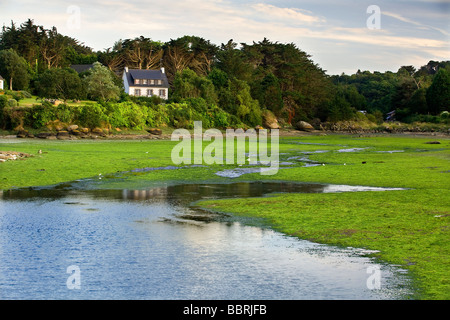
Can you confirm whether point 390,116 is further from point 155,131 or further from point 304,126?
point 155,131

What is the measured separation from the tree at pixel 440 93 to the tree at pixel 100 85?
77.7 meters

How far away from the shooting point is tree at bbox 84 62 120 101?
98375 mm

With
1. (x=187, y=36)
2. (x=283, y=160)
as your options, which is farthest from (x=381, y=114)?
(x=283, y=160)

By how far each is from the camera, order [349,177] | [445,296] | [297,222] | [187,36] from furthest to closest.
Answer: [187,36] < [349,177] < [297,222] < [445,296]

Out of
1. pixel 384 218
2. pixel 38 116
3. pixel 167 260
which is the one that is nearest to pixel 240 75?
pixel 38 116

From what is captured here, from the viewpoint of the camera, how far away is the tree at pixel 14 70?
99.6 meters

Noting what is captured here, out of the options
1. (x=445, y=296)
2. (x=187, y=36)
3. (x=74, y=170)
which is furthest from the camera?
(x=187, y=36)

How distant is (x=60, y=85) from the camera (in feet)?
306

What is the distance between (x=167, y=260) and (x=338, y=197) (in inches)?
473

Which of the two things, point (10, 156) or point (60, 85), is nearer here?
point (10, 156)
